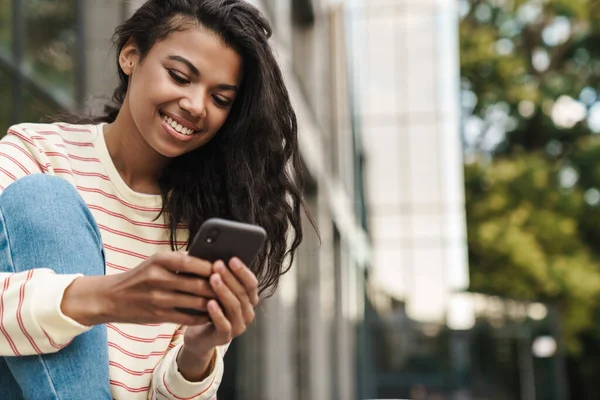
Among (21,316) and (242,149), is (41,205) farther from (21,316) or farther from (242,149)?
(242,149)

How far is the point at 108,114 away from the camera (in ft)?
7.30

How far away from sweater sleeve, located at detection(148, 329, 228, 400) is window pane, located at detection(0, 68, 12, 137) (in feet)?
9.47

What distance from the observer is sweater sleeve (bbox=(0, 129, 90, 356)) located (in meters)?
1.35

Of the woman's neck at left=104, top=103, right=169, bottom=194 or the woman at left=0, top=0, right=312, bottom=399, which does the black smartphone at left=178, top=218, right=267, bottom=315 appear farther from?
the woman's neck at left=104, top=103, right=169, bottom=194

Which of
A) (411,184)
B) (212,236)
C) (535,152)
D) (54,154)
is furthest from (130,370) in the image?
(411,184)

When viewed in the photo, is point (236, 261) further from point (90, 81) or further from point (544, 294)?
point (544, 294)

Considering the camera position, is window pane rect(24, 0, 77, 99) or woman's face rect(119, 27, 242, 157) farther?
window pane rect(24, 0, 77, 99)

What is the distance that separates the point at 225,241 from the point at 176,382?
58cm

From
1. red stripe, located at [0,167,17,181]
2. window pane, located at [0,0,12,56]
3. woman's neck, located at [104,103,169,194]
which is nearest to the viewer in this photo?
red stripe, located at [0,167,17,181]

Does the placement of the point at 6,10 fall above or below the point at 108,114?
above

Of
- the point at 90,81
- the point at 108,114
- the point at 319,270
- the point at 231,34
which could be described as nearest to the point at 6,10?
the point at 90,81

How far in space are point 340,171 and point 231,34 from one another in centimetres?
1725

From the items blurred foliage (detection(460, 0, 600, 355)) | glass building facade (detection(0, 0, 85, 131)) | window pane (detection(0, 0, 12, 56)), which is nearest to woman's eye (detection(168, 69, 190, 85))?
glass building facade (detection(0, 0, 85, 131))

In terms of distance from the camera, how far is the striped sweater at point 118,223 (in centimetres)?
176
